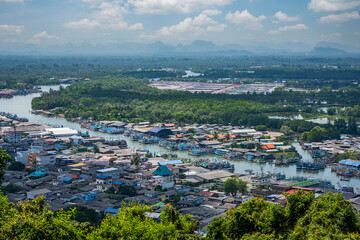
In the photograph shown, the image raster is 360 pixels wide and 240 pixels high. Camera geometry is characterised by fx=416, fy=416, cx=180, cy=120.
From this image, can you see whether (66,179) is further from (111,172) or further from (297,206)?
(297,206)

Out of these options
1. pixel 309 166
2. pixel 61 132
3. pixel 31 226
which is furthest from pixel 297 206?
pixel 61 132

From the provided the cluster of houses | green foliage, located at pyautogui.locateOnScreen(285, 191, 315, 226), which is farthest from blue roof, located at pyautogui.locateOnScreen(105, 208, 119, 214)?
green foliage, located at pyautogui.locateOnScreen(285, 191, 315, 226)

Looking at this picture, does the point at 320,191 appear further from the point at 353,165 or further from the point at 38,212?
the point at 38,212

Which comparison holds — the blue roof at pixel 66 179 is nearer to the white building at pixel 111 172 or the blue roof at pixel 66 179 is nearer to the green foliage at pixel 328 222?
the white building at pixel 111 172

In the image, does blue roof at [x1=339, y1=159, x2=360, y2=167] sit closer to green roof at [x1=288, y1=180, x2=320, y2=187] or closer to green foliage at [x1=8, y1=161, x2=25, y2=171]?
green roof at [x1=288, y1=180, x2=320, y2=187]

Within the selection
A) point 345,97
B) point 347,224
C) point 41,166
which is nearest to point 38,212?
point 347,224

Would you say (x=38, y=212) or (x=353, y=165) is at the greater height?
(x=38, y=212)

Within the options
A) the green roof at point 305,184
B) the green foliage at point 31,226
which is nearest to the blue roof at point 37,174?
the green roof at point 305,184
